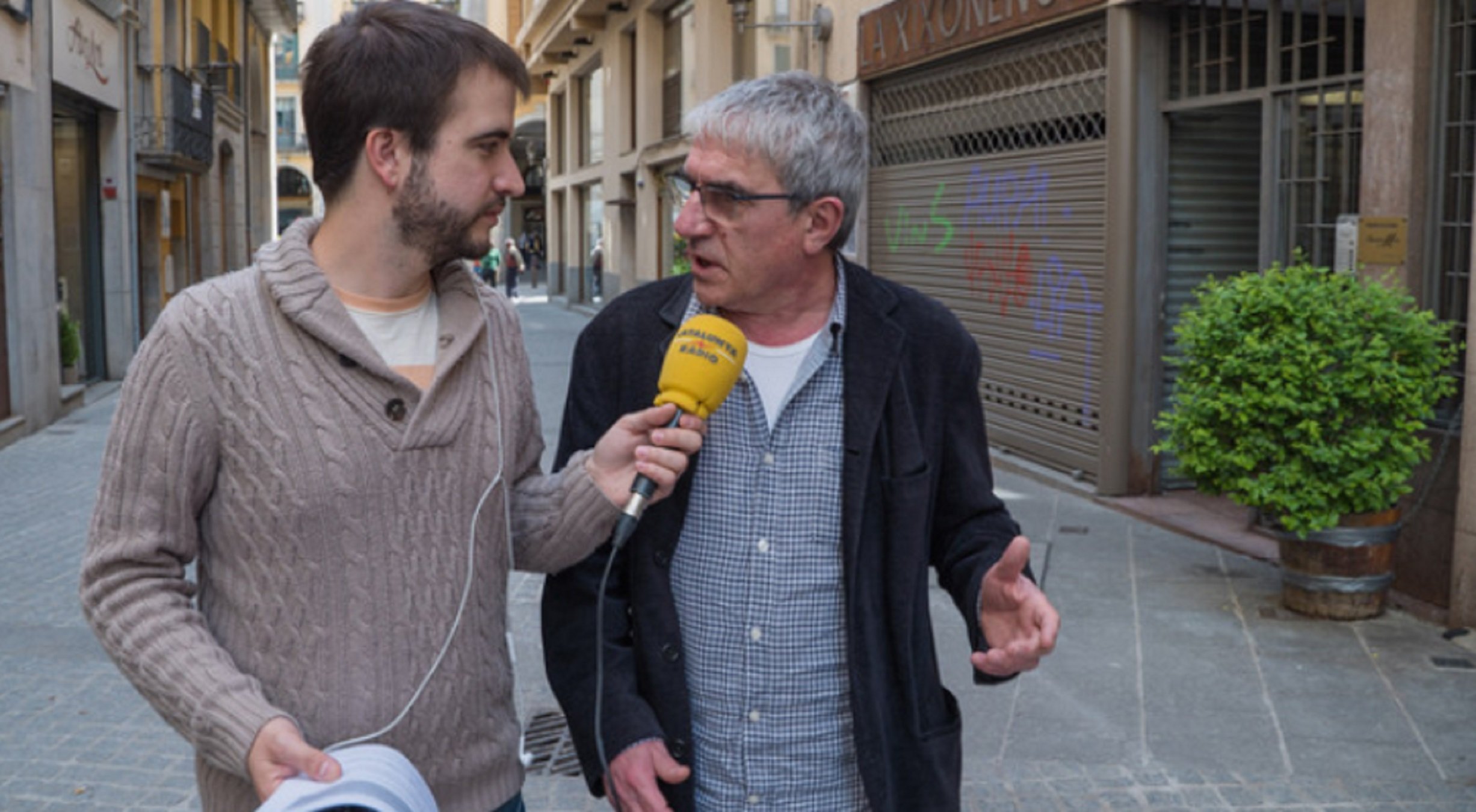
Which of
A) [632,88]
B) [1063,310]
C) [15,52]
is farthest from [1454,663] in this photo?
[632,88]

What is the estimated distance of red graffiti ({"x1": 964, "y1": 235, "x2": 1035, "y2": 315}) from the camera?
36.7 ft

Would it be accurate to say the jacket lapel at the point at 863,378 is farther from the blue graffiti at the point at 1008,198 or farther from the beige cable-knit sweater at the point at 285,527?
the blue graffiti at the point at 1008,198

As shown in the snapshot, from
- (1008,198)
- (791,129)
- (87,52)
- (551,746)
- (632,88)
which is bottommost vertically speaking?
(551,746)

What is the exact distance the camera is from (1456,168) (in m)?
7.05

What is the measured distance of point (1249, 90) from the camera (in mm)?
8680

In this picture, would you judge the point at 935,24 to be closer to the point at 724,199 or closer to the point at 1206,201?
the point at 1206,201

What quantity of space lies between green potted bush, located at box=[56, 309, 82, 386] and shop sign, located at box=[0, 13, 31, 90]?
268cm

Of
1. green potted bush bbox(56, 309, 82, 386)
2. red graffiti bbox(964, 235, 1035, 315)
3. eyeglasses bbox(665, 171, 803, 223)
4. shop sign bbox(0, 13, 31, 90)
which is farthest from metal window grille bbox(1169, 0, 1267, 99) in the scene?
green potted bush bbox(56, 309, 82, 386)

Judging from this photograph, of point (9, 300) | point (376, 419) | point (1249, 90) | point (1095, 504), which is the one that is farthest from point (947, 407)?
point (9, 300)

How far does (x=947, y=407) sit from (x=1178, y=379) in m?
4.66

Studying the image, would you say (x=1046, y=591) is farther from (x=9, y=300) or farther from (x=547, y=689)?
(x=9, y=300)

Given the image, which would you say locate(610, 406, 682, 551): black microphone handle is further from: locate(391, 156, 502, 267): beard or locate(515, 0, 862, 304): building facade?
locate(515, 0, 862, 304): building facade

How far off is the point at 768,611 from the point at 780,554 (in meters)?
0.09

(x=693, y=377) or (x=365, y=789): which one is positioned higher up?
(x=693, y=377)
